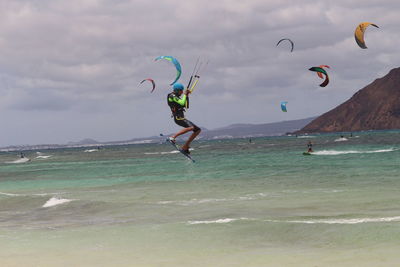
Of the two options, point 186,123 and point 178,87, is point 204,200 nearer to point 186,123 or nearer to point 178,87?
point 186,123

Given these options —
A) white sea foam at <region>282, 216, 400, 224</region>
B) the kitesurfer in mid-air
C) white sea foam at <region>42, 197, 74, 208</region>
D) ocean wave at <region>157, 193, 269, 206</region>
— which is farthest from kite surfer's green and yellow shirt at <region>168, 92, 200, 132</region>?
white sea foam at <region>42, 197, 74, 208</region>

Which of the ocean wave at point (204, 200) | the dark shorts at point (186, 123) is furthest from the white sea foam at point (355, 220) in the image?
the ocean wave at point (204, 200)

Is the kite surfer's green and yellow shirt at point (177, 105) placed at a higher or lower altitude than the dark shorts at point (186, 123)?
higher

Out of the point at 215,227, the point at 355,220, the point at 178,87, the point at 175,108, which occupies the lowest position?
the point at 355,220

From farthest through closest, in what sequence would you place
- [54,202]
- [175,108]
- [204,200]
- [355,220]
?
1. [54,202]
2. [204,200]
3. [355,220]
4. [175,108]

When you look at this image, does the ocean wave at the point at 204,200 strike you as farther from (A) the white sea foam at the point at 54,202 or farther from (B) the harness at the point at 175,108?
(B) the harness at the point at 175,108

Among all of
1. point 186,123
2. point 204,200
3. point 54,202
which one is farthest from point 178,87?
point 54,202

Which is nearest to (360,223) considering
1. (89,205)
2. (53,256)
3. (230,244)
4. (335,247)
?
(335,247)

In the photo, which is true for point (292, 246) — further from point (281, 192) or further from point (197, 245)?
point (281, 192)

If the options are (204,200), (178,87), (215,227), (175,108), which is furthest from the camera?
(204,200)

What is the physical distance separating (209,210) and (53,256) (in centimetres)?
820

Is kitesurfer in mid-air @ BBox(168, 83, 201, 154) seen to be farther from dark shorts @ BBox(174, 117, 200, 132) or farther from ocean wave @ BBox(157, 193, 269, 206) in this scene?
ocean wave @ BBox(157, 193, 269, 206)

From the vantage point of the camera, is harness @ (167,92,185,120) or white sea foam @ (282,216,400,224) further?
white sea foam @ (282,216,400,224)

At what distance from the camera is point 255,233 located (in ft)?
53.0
